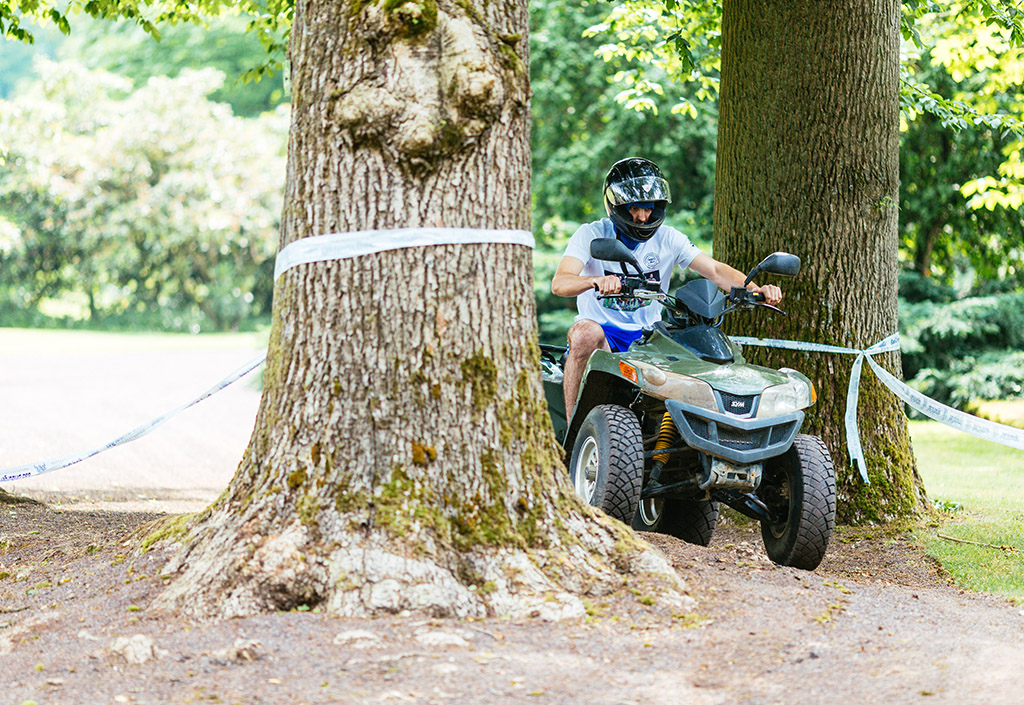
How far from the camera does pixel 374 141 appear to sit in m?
3.96

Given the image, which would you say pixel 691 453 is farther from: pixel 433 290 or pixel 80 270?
pixel 80 270

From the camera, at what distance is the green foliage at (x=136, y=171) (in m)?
36.5

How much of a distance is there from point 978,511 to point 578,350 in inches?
140

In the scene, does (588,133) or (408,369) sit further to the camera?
(588,133)

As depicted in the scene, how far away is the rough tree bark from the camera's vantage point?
3826mm

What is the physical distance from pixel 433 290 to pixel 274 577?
1133 millimetres

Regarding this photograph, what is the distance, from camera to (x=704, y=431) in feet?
15.6

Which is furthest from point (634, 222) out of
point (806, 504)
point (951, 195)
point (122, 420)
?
point (951, 195)

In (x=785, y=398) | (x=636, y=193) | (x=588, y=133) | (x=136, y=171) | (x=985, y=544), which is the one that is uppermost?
(x=136, y=171)

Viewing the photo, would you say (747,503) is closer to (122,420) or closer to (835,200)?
(835,200)

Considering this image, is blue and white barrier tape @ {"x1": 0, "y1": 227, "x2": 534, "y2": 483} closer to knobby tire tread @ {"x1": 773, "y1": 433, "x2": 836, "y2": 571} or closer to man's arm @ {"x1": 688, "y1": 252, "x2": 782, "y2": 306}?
knobby tire tread @ {"x1": 773, "y1": 433, "x2": 836, "y2": 571}

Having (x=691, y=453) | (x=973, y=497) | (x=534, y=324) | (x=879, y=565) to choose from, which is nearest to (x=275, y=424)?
(x=534, y=324)

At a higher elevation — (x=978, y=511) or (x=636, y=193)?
(x=636, y=193)

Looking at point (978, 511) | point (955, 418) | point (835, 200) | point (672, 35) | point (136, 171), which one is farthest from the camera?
point (136, 171)
